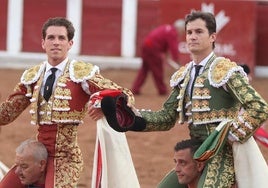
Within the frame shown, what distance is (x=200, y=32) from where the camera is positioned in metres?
5.00

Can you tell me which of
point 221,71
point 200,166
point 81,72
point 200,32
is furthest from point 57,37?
point 200,166

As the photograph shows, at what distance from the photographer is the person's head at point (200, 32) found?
16.4 feet

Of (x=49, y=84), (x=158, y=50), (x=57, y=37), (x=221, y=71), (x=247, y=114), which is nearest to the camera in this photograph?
(x=247, y=114)

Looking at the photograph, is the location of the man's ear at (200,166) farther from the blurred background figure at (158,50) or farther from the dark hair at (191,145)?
the blurred background figure at (158,50)

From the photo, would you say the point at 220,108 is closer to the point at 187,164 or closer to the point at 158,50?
the point at 187,164

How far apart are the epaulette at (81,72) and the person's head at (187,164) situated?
2.26ft

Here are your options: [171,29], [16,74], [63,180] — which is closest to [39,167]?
[63,180]

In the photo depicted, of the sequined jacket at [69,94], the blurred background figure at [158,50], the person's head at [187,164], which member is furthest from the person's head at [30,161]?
the blurred background figure at [158,50]

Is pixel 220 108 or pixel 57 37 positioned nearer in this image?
pixel 220 108

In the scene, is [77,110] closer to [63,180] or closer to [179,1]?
[63,180]

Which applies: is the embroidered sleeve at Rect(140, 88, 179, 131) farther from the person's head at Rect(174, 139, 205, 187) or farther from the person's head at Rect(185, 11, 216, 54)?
the person's head at Rect(185, 11, 216, 54)

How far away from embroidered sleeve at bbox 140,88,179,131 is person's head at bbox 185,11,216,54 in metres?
0.35

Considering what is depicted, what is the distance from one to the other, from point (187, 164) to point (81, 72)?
2.72ft

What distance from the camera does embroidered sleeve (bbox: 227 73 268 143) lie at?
4.83m
